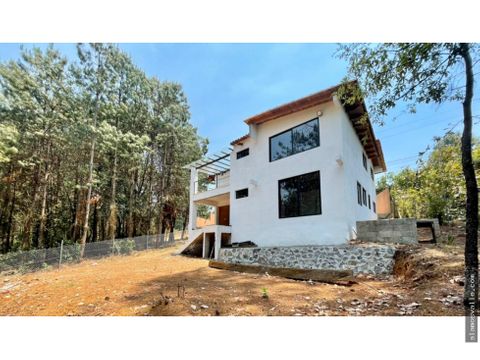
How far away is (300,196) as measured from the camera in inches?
319

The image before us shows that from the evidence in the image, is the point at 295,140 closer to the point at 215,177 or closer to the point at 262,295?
the point at 262,295

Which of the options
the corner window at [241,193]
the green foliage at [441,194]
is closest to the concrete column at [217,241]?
the corner window at [241,193]

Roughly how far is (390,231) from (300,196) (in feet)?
8.66

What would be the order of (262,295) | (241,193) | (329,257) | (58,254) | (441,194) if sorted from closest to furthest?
(262,295) → (329,257) → (441,194) → (58,254) → (241,193)

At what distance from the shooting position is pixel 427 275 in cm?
423

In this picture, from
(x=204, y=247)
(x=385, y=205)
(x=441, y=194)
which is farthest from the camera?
(x=385, y=205)

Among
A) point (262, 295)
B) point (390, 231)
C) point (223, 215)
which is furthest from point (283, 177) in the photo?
point (223, 215)

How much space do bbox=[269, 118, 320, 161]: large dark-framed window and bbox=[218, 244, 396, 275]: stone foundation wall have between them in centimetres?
319

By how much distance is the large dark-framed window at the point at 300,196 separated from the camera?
7699 millimetres

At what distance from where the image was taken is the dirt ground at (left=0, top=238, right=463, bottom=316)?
10.9ft

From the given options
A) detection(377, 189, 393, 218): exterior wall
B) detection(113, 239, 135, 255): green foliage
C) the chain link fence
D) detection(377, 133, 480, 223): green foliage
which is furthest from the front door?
detection(377, 189, 393, 218): exterior wall

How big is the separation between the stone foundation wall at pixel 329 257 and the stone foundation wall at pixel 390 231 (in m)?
0.74
